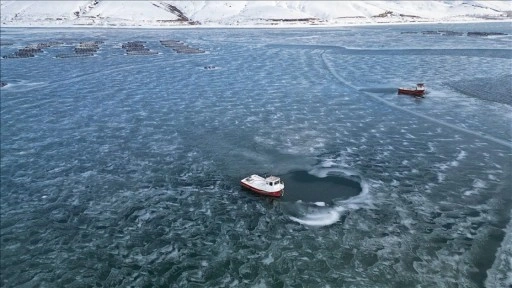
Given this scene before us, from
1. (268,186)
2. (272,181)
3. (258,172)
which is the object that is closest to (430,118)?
(258,172)

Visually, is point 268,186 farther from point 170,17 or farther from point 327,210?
point 170,17

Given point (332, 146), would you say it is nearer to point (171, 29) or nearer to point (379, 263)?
point (379, 263)

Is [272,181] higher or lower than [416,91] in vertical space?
lower

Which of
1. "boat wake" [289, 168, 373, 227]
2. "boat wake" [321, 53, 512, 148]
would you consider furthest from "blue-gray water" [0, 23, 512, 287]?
"boat wake" [321, 53, 512, 148]

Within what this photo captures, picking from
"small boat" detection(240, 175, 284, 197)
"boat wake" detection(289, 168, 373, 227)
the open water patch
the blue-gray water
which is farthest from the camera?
the open water patch

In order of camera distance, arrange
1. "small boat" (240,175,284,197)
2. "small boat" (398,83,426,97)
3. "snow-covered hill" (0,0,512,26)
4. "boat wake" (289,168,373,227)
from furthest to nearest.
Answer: "snow-covered hill" (0,0,512,26) → "small boat" (398,83,426,97) → "small boat" (240,175,284,197) → "boat wake" (289,168,373,227)

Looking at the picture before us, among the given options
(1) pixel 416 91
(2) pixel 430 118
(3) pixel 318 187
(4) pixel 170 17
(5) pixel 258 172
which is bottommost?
(3) pixel 318 187

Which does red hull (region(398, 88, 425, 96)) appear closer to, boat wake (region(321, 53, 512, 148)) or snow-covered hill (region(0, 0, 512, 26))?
boat wake (region(321, 53, 512, 148))
